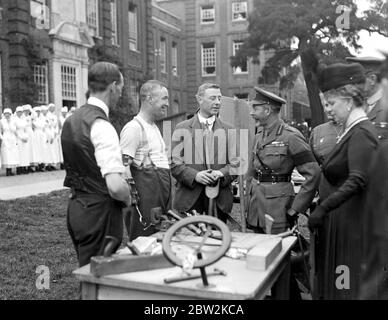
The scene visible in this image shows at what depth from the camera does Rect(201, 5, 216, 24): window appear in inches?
1486

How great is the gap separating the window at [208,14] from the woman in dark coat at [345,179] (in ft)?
118

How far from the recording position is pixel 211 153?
14.8 ft

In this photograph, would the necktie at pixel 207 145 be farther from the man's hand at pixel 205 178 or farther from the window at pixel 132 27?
the window at pixel 132 27

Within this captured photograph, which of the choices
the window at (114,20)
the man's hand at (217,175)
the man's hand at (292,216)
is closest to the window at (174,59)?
the window at (114,20)

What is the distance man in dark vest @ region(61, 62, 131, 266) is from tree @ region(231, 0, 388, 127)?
14923mm

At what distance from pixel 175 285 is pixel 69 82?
1889 centimetres

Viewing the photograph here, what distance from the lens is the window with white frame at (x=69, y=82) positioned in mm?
19812

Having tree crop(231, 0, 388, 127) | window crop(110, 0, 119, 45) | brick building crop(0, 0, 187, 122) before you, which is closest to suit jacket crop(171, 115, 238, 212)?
brick building crop(0, 0, 187, 122)

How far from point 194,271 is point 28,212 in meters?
6.53

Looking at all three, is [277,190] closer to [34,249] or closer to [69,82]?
[34,249]

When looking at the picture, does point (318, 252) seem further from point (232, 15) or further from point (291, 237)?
point (232, 15)

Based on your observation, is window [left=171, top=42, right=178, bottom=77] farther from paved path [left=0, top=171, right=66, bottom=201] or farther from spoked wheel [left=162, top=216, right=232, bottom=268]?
spoked wheel [left=162, top=216, right=232, bottom=268]

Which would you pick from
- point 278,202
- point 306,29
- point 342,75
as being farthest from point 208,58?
point 342,75

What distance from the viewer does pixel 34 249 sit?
6195 millimetres
